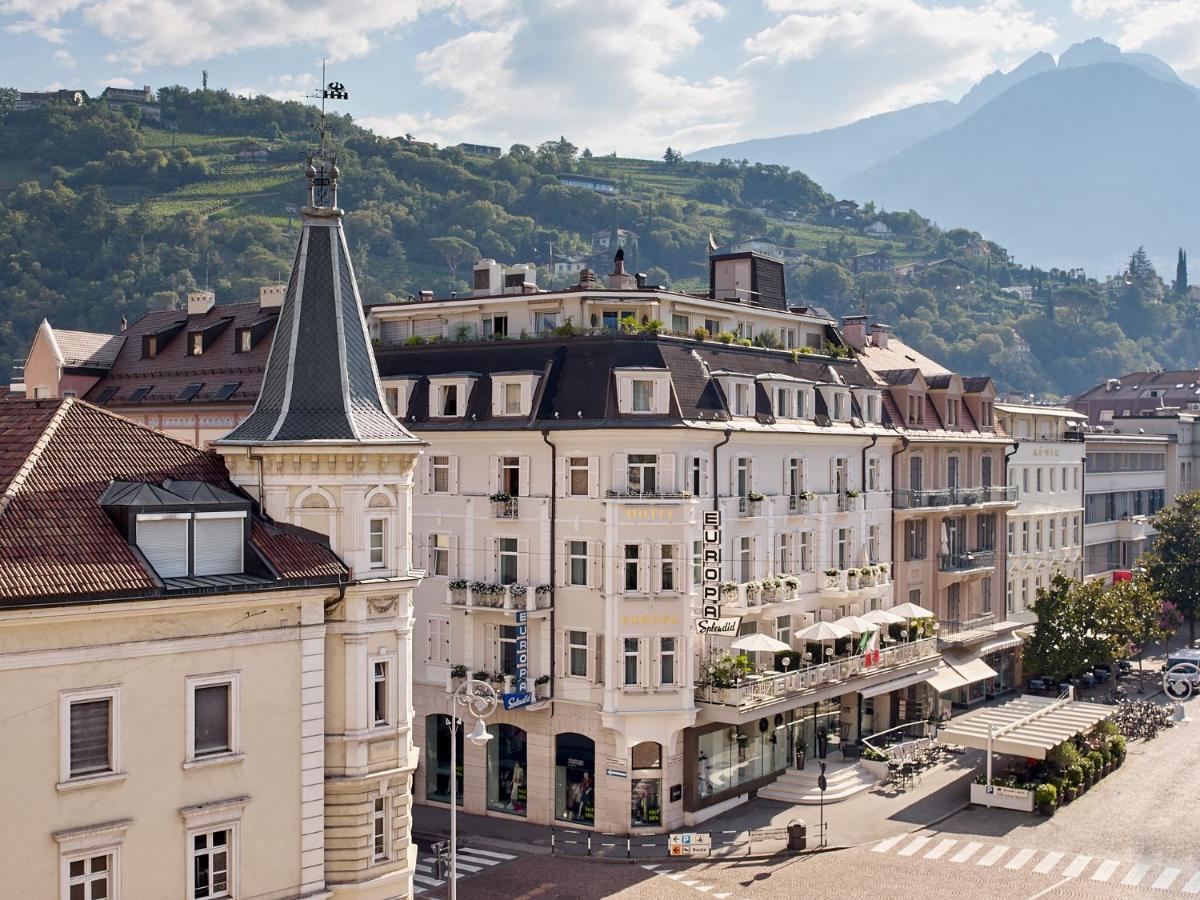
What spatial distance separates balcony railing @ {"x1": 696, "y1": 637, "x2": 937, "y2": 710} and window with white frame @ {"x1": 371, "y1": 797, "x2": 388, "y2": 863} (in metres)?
17.3

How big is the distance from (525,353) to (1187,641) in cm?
5878

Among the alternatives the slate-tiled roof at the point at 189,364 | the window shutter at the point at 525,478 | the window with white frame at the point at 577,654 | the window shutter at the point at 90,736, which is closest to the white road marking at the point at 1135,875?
the window with white frame at the point at 577,654

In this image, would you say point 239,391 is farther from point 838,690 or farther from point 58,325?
point 58,325

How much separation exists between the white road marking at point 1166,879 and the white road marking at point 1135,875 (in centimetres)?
47

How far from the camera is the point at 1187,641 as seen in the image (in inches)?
3514

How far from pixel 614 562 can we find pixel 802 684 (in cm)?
971

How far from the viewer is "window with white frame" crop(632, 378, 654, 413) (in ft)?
155

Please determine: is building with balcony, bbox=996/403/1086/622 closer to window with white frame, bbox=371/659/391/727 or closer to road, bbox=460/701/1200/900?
road, bbox=460/701/1200/900

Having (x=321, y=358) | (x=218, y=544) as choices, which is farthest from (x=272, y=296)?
(x=218, y=544)

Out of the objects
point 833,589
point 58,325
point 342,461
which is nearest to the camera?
point 342,461

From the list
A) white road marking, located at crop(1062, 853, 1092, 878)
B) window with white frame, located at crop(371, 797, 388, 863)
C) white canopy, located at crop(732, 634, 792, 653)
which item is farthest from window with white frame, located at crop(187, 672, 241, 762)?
white road marking, located at crop(1062, 853, 1092, 878)

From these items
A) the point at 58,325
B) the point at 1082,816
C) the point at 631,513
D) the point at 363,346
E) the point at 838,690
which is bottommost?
the point at 1082,816

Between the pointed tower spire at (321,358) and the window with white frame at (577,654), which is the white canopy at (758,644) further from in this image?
the pointed tower spire at (321,358)

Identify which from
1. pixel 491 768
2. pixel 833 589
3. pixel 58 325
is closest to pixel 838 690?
pixel 833 589
